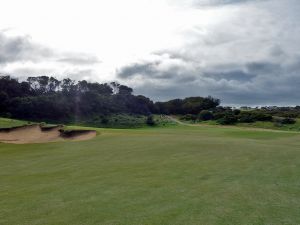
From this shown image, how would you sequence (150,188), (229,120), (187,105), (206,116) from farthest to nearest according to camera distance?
(187,105) < (206,116) < (229,120) < (150,188)

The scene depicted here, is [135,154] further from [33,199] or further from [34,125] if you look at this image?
[34,125]

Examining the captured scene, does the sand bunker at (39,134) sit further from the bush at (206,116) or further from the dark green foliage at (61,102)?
the bush at (206,116)

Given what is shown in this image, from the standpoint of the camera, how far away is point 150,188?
33.3 ft

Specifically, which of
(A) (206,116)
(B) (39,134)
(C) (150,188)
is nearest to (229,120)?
(A) (206,116)

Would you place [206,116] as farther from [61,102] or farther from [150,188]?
[150,188]

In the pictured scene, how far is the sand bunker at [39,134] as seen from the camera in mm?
27391

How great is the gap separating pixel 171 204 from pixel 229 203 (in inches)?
57.2

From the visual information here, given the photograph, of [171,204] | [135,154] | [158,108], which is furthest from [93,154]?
[158,108]

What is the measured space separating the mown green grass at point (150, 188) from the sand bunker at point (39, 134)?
918 cm

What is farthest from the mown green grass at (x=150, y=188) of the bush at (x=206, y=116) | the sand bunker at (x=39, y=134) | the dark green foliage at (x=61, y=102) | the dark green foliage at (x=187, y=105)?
the dark green foliage at (x=187, y=105)

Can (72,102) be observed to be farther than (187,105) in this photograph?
No

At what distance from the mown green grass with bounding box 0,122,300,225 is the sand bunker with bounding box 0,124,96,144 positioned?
9180 mm

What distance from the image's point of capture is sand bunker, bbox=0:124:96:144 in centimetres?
2739

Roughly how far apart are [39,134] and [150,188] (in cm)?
2109
